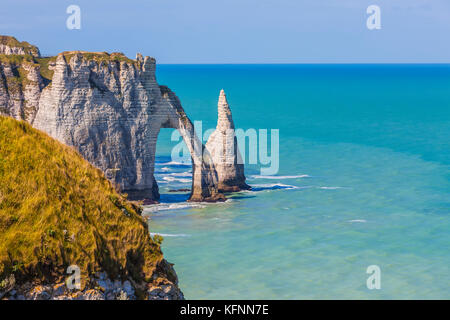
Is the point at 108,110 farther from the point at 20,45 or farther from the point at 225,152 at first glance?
the point at 20,45

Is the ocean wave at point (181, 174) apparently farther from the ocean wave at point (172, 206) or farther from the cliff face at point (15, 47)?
the cliff face at point (15, 47)

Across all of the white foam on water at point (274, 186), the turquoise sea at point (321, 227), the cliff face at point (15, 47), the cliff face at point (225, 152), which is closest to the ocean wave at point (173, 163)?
the turquoise sea at point (321, 227)

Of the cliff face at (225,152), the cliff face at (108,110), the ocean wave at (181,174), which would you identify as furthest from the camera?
the ocean wave at (181,174)

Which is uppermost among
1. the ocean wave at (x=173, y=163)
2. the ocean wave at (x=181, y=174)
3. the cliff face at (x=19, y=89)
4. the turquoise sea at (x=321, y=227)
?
the cliff face at (x=19, y=89)

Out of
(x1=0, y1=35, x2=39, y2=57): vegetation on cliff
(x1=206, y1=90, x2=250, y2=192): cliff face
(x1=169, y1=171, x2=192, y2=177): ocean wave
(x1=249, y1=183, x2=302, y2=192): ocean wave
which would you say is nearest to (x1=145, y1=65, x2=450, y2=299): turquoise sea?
(x1=249, y1=183, x2=302, y2=192): ocean wave
